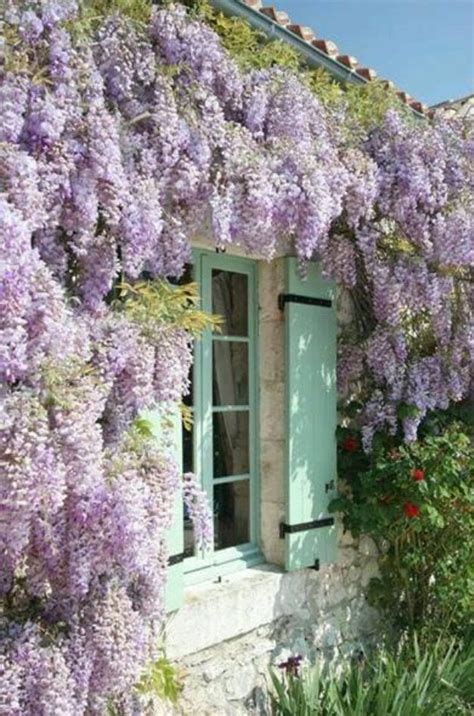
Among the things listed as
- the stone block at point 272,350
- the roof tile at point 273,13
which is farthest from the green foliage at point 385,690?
the roof tile at point 273,13

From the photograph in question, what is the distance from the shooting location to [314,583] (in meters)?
4.34

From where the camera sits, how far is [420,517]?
436 centimetres

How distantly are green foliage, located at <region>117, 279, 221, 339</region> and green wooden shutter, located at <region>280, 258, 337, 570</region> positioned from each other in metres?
1.11

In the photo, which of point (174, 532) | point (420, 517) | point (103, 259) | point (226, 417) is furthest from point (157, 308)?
point (420, 517)

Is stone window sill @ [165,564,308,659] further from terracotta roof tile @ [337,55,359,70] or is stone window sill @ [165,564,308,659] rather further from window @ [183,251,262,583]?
terracotta roof tile @ [337,55,359,70]

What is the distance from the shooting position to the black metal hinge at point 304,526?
A: 13.4 ft

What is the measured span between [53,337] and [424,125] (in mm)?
2823

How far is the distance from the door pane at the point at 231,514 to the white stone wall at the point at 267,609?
0.29ft

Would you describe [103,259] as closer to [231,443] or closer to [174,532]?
[174,532]

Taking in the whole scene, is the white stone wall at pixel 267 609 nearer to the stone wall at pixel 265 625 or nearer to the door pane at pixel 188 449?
the stone wall at pixel 265 625

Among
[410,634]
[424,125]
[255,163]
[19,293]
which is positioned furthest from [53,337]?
[410,634]

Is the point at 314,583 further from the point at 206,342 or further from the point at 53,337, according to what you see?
the point at 53,337

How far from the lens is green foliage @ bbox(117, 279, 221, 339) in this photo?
2877mm

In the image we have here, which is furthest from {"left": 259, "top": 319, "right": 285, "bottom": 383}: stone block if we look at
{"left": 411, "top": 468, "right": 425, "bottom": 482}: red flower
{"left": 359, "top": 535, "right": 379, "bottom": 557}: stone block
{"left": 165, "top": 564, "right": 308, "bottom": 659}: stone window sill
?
{"left": 359, "top": 535, "right": 379, "bottom": 557}: stone block
